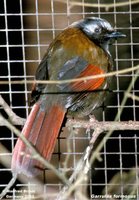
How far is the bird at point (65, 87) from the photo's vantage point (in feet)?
11.7

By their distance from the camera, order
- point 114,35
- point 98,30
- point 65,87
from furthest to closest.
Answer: point 98,30
point 114,35
point 65,87

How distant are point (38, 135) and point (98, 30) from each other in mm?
1209

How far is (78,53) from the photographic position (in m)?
4.03

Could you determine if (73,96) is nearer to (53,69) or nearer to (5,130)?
(53,69)

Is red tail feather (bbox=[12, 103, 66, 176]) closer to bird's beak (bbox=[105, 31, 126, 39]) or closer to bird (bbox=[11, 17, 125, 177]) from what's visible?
bird (bbox=[11, 17, 125, 177])

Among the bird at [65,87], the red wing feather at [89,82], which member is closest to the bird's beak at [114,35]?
the bird at [65,87]

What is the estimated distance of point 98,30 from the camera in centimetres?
439

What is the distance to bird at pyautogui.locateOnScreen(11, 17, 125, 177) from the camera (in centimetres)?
357

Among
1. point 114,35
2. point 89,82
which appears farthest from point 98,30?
point 89,82

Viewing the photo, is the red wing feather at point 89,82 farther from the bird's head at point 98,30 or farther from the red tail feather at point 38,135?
the bird's head at point 98,30

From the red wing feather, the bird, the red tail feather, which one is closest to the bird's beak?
the bird

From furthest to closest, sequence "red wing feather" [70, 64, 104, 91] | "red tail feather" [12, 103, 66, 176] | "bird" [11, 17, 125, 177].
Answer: "red wing feather" [70, 64, 104, 91] → "bird" [11, 17, 125, 177] → "red tail feather" [12, 103, 66, 176]

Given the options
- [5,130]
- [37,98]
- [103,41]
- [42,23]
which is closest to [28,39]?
[42,23]

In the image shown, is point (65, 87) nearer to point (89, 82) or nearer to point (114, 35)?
point (89, 82)
